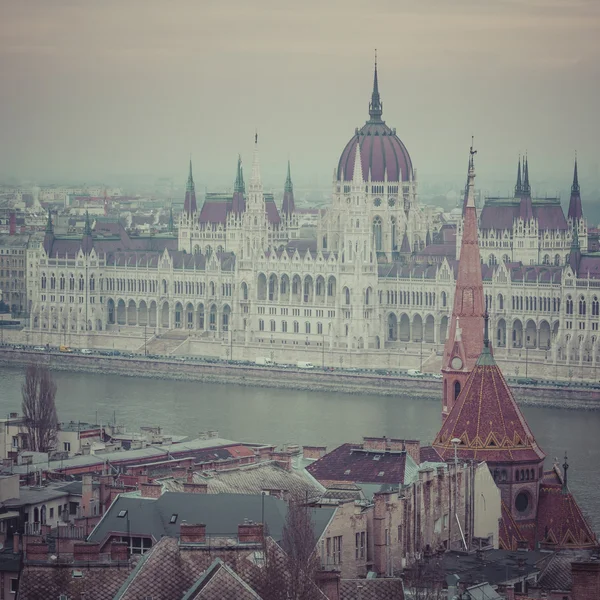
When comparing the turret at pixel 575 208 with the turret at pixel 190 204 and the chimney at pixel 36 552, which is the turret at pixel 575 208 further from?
the chimney at pixel 36 552

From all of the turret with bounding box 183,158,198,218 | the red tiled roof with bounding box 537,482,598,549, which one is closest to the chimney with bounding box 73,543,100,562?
the red tiled roof with bounding box 537,482,598,549

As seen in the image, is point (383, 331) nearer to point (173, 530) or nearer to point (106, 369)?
point (106, 369)

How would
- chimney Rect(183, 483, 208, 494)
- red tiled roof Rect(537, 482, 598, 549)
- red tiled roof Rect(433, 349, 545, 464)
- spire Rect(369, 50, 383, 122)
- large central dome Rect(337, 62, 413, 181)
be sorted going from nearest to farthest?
chimney Rect(183, 483, 208, 494)
red tiled roof Rect(537, 482, 598, 549)
red tiled roof Rect(433, 349, 545, 464)
large central dome Rect(337, 62, 413, 181)
spire Rect(369, 50, 383, 122)

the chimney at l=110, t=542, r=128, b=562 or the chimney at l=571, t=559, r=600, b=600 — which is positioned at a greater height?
the chimney at l=110, t=542, r=128, b=562

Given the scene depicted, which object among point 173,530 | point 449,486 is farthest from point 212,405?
point 173,530

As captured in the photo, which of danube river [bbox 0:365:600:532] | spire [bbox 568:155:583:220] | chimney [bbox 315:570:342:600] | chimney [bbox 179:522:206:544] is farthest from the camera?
spire [bbox 568:155:583:220]

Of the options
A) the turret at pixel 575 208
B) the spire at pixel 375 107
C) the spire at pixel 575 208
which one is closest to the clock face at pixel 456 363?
the spire at pixel 575 208

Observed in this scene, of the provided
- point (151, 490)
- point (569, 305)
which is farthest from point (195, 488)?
point (569, 305)

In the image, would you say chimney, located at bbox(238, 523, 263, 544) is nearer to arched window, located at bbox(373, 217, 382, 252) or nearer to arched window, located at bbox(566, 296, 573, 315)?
arched window, located at bbox(566, 296, 573, 315)
